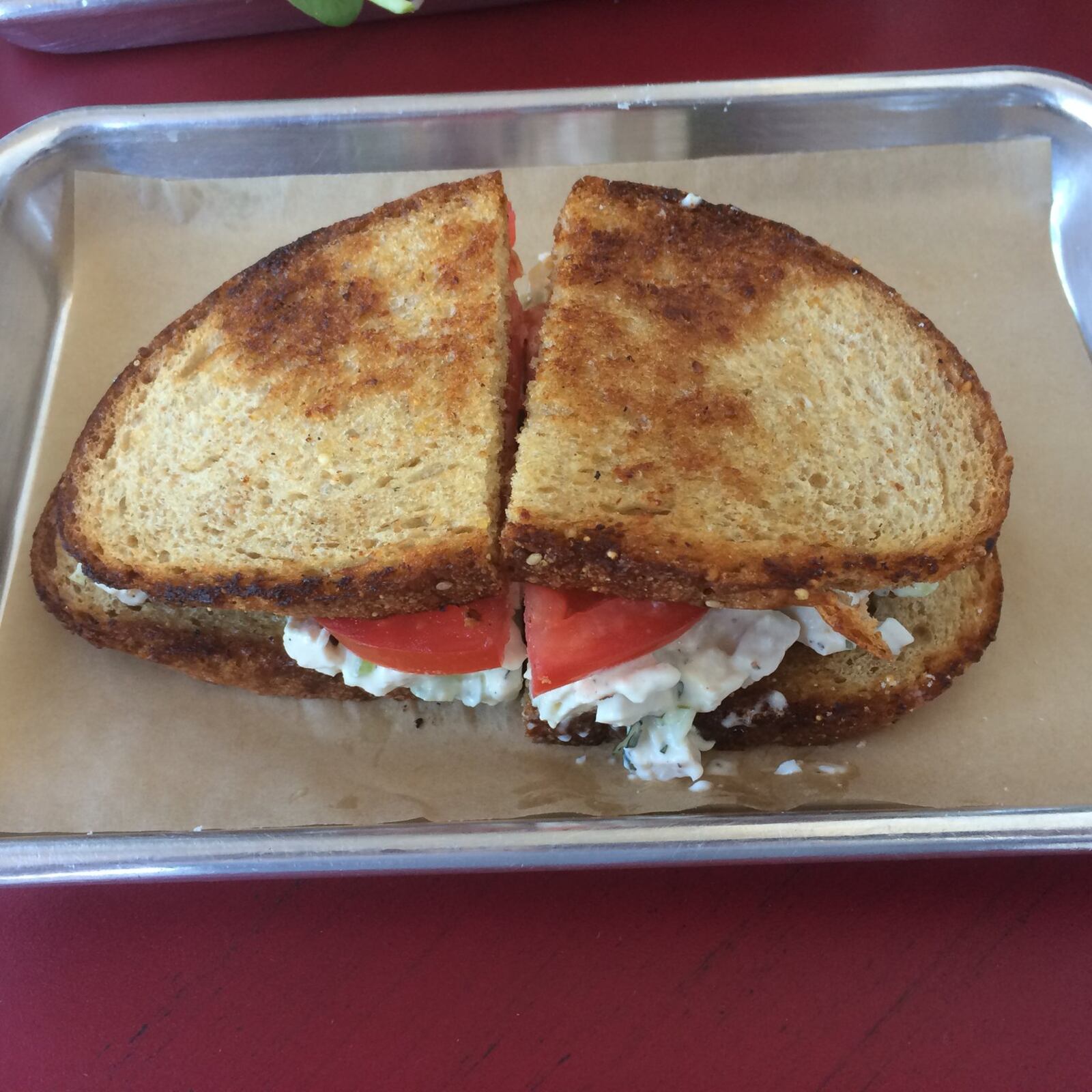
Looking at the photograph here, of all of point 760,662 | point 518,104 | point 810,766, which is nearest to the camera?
point 760,662

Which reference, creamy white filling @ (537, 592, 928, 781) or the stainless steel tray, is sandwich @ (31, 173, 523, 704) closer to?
creamy white filling @ (537, 592, 928, 781)

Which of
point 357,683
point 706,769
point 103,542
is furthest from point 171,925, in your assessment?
point 706,769

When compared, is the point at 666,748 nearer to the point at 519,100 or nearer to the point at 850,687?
the point at 850,687

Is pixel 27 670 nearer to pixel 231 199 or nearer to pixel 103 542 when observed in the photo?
pixel 103 542

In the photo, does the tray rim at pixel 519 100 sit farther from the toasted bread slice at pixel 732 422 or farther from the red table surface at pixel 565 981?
the red table surface at pixel 565 981

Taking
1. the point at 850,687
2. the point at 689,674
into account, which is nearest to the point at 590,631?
the point at 689,674
